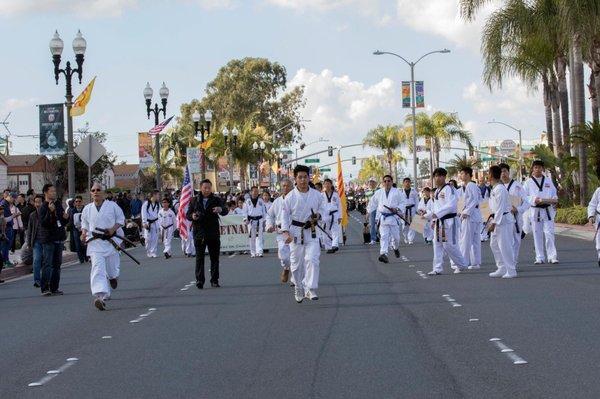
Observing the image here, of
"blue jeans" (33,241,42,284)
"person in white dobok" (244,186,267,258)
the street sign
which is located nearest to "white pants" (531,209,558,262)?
"person in white dobok" (244,186,267,258)

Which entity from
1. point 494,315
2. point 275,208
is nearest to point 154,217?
point 275,208

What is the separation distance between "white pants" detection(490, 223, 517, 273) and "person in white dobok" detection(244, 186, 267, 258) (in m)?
10.2

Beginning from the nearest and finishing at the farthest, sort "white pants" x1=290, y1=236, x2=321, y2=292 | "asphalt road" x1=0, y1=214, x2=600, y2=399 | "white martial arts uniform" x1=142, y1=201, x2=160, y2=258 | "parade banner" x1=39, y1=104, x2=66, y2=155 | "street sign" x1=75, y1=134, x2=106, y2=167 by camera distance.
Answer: "asphalt road" x1=0, y1=214, x2=600, y2=399
"white pants" x1=290, y1=236, x2=321, y2=292
"street sign" x1=75, y1=134, x2=106, y2=167
"white martial arts uniform" x1=142, y1=201, x2=160, y2=258
"parade banner" x1=39, y1=104, x2=66, y2=155

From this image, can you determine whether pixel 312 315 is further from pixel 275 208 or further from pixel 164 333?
pixel 275 208

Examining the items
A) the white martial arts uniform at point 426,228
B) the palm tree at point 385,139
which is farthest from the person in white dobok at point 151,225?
the palm tree at point 385,139

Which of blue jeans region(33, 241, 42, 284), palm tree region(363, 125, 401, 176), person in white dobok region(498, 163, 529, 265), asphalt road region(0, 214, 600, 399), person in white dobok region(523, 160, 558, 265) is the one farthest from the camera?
palm tree region(363, 125, 401, 176)

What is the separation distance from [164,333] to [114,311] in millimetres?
2893

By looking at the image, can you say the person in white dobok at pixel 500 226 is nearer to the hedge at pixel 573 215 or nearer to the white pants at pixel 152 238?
the white pants at pixel 152 238

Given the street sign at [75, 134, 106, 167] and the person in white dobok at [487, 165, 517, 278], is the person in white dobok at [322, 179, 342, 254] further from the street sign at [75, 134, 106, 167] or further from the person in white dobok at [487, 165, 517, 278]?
the person in white dobok at [487, 165, 517, 278]

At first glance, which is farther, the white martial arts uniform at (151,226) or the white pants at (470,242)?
the white martial arts uniform at (151,226)

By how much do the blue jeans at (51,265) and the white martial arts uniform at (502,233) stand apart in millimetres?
7398

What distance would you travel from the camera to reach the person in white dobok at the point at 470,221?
18516 millimetres

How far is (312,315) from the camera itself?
12883 mm

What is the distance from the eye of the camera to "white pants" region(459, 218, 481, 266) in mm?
19094
